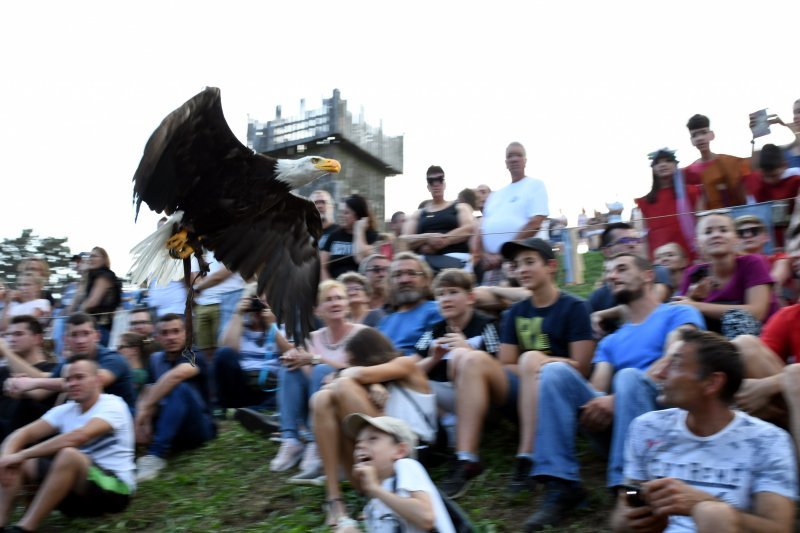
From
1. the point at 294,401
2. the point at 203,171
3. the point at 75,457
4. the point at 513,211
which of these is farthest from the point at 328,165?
the point at 75,457

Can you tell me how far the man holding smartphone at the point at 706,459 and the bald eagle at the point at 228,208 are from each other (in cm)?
322

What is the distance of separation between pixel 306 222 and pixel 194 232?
0.88m

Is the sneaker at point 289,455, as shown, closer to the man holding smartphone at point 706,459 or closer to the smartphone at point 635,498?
the man holding smartphone at point 706,459

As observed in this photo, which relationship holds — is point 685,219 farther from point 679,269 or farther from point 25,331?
point 25,331

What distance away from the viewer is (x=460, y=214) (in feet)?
20.5

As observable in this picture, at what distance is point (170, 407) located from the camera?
5.59m

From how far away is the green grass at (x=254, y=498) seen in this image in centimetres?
400

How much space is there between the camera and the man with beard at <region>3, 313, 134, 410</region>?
17.0 feet

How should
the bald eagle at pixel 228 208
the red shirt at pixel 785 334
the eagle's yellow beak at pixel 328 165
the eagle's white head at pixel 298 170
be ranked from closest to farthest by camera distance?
the red shirt at pixel 785 334 < the bald eagle at pixel 228 208 < the eagle's white head at pixel 298 170 < the eagle's yellow beak at pixel 328 165

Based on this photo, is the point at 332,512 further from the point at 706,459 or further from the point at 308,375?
the point at 706,459

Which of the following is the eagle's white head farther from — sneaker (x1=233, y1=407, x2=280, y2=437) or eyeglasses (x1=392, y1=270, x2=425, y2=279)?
sneaker (x1=233, y1=407, x2=280, y2=437)

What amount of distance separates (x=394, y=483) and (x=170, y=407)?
117 inches

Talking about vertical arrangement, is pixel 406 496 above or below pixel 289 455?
above

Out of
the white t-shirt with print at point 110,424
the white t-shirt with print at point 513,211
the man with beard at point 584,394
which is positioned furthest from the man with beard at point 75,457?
the white t-shirt with print at point 513,211
